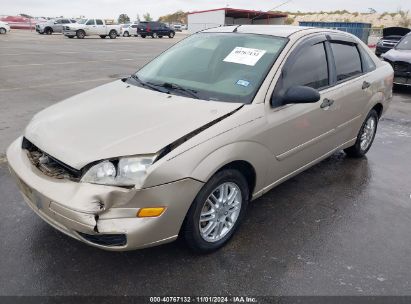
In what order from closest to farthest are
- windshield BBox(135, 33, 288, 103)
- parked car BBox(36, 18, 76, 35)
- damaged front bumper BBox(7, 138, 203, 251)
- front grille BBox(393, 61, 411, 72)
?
damaged front bumper BBox(7, 138, 203, 251), windshield BBox(135, 33, 288, 103), front grille BBox(393, 61, 411, 72), parked car BBox(36, 18, 76, 35)

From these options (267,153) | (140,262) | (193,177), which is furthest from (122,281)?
(267,153)

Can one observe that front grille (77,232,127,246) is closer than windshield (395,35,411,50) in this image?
Yes

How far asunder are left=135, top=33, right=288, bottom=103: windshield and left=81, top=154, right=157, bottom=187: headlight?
3.09 ft

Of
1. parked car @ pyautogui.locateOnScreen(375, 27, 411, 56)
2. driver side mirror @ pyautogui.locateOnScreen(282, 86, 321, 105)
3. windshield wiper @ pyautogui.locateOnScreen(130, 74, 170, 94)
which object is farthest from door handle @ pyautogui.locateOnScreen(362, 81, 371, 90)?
parked car @ pyautogui.locateOnScreen(375, 27, 411, 56)

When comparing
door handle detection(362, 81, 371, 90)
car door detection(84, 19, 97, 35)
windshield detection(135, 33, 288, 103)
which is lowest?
car door detection(84, 19, 97, 35)

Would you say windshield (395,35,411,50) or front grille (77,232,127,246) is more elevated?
front grille (77,232,127,246)

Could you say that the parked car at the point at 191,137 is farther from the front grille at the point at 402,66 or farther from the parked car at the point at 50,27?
the parked car at the point at 50,27

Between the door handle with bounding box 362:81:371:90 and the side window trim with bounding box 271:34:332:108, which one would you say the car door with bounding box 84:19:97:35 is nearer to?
the door handle with bounding box 362:81:371:90

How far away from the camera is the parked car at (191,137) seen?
7.88ft

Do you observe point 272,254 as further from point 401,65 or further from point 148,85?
point 401,65

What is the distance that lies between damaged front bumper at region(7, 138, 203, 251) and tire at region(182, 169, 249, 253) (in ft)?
0.31

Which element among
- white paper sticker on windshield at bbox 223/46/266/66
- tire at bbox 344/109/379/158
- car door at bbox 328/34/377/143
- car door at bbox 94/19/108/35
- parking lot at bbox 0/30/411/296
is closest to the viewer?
parking lot at bbox 0/30/411/296

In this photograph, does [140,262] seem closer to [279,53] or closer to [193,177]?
[193,177]

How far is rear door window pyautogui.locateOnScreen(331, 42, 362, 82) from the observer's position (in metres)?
4.03
